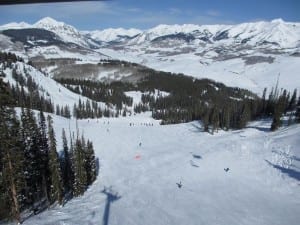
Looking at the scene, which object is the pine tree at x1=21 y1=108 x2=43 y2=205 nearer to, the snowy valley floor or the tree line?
the tree line

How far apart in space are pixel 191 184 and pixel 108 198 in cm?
1414

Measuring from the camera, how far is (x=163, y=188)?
147ft

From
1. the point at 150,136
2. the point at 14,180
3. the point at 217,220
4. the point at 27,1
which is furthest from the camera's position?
the point at 150,136

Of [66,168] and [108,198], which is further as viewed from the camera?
[66,168]

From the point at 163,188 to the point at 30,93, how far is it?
408 ft

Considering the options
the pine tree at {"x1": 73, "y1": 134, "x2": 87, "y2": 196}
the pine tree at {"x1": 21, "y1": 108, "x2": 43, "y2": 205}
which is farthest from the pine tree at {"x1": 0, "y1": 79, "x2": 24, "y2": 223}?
the pine tree at {"x1": 73, "y1": 134, "x2": 87, "y2": 196}

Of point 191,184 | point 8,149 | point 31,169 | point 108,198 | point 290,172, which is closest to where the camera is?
point 8,149

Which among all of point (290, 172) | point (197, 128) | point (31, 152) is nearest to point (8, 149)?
point (31, 152)

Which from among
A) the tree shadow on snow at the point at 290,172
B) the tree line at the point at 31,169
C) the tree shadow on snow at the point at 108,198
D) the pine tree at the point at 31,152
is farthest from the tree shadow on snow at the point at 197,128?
the pine tree at the point at 31,152

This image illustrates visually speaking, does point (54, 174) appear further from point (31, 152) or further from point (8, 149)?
point (8, 149)

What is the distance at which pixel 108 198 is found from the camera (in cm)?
4053

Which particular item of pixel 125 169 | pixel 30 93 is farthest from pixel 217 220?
pixel 30 93

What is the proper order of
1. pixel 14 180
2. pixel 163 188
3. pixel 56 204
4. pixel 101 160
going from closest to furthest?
pixel 14 180
pixel 56 204
pixel 163 188
pixel 101 160

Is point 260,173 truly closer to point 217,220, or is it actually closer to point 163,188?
point 163,188
